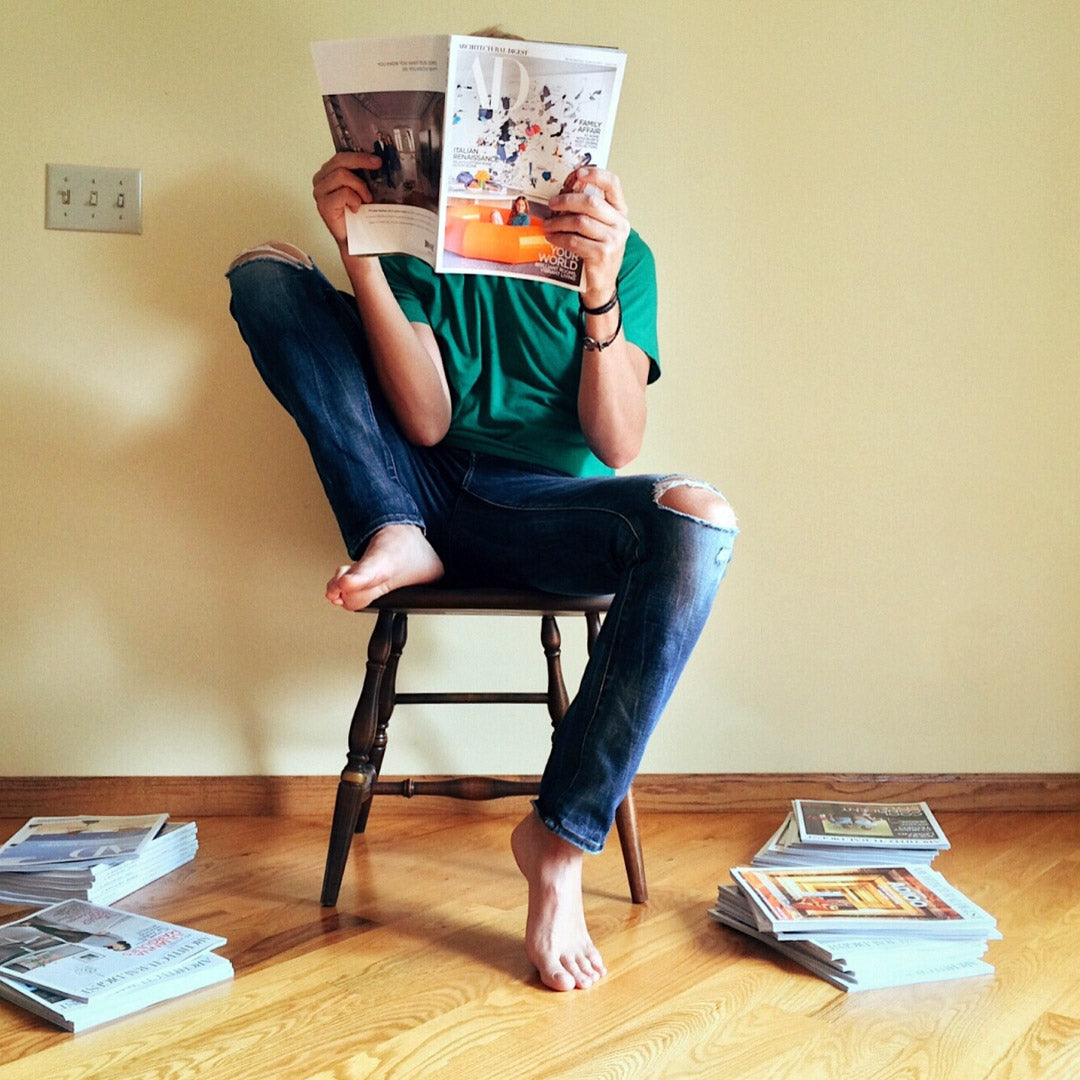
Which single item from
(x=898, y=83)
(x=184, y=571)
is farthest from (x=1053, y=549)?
(x=184, y=571)

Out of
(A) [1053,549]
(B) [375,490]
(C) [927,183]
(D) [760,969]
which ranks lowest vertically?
(D) [760,969]

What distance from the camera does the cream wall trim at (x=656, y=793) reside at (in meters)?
1.80

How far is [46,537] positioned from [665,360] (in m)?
1.04

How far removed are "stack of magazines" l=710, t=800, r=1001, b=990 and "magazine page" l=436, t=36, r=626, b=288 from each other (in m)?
0.74

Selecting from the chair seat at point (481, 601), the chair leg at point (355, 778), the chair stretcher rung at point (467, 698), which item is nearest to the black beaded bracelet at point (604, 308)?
the chair seat at point (481, 601)

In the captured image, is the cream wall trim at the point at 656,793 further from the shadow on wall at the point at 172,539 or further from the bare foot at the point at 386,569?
the bare foot at the point at 386,569

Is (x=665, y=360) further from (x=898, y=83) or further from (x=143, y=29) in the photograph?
(x=143, y=29)

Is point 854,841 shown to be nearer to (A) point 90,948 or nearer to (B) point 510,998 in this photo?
(B) point 510,998

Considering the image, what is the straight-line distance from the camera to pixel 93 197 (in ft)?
5.82

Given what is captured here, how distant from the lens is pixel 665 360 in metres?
1.91

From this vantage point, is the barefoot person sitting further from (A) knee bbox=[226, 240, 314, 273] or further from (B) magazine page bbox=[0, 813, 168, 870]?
(B) magazine page bbox=[0, 813, 168, 870]

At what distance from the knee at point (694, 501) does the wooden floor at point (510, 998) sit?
480 millimetres

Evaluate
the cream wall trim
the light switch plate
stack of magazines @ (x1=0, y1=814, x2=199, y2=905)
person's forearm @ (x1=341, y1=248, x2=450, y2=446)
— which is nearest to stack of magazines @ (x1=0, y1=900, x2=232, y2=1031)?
stack of magazines @ (x1=0, y1=814, x2=199, y2=905)

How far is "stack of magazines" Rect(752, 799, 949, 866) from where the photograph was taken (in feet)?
5.08
